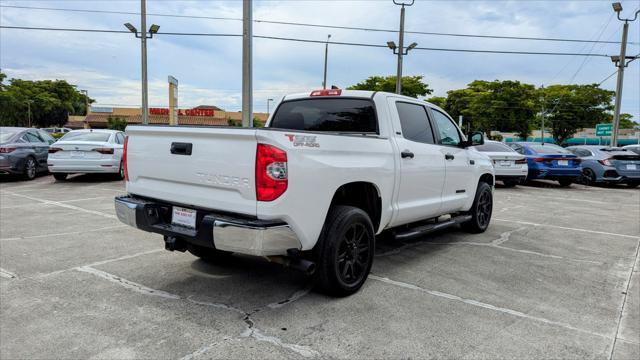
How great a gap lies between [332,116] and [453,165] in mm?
1904

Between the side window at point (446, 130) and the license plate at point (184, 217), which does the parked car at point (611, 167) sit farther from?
the license plate at point (184, 217)

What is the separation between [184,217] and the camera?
361 centimetres

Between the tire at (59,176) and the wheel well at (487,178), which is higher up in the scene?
the wheel well at (487,178)

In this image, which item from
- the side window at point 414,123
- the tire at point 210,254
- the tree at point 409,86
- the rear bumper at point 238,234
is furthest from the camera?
the tree at point 409,86

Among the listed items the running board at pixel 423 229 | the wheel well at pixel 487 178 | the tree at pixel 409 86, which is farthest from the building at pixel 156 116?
the running board at pixel 423 229

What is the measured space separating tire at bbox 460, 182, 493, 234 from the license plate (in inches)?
174

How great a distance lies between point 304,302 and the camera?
12.5 feet

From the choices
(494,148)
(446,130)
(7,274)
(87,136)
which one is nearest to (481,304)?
(446,130)

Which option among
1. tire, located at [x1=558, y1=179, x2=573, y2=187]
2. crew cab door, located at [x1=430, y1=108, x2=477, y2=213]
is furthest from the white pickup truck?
tire, located at [x1=558, y1=179, x2=573, y2=187]

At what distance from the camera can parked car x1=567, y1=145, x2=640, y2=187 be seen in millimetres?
15055

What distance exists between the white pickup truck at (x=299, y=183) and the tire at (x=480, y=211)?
1.60 meters

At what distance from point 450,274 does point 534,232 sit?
3178 millimetres

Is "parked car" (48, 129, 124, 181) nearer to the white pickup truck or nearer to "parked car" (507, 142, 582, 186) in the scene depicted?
the white pickup truck

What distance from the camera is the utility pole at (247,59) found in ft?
41.7
